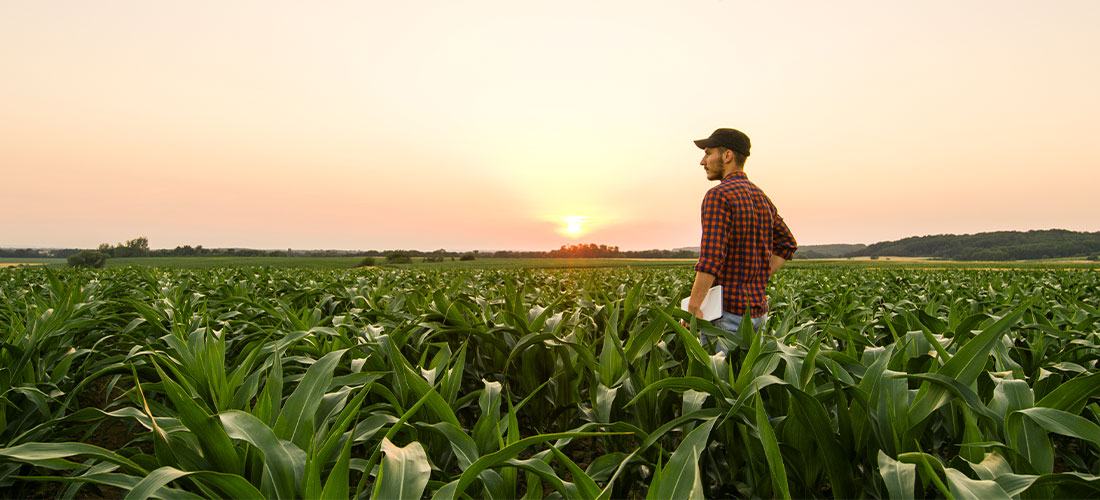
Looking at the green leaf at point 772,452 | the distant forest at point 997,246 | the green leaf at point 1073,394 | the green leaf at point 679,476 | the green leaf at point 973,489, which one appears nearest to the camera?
the green leaf at point 973,489

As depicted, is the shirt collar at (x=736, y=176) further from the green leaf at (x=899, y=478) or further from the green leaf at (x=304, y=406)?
the green leaf at (x=304, y=406)

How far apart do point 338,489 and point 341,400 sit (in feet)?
2.37

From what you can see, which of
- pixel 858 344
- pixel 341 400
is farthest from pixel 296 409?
pixel 858 344

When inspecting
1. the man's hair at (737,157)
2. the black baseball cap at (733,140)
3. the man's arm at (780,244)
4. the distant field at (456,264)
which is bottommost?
the distant field at (456,264)

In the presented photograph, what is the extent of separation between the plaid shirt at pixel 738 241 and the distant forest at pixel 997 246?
118 meters

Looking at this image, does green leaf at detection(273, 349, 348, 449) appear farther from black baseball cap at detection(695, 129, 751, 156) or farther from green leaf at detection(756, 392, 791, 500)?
black baseball cap at detection(695, 129, 751, 156)

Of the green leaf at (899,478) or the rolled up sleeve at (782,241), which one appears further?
the rolled up sleeve at (782,241)

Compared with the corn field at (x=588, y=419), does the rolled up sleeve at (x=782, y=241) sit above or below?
above

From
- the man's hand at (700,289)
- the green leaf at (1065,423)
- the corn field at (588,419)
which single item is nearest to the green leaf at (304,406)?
the corn field at (588,419)

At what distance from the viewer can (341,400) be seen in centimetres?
175

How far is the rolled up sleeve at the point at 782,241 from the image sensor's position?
375cm

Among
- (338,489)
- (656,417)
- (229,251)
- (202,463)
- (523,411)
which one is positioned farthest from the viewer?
(229,251)

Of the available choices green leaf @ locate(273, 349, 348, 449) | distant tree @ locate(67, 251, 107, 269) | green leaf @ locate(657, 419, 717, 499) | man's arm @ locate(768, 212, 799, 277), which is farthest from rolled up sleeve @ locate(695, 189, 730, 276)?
distant tree @ locate(67, 251, 107, 269)

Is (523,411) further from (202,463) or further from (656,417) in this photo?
(202,463)
